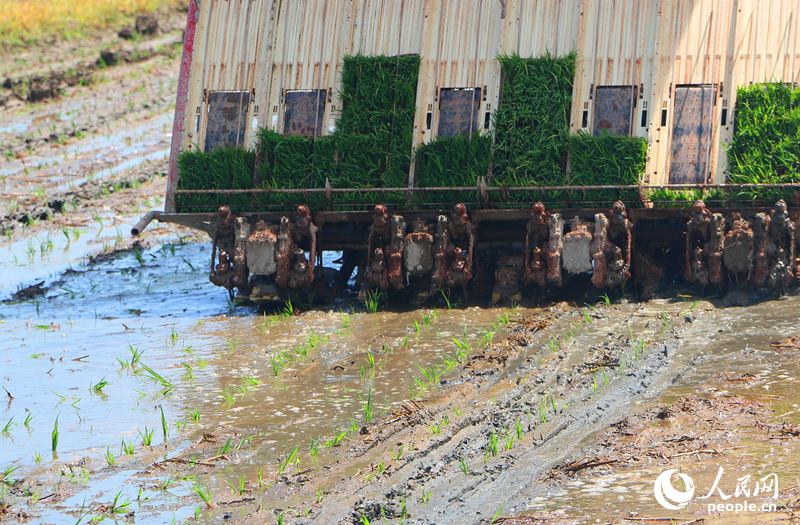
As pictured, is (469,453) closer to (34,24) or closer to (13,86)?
(13,86)

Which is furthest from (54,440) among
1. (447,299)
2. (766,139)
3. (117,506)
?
(766,139)

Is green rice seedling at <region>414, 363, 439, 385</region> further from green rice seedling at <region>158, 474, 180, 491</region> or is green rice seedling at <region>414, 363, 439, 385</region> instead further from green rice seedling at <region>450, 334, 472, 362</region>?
green rice seedling at <region>158, 474, 180, 491</region>

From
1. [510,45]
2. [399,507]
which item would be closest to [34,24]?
[510,45]

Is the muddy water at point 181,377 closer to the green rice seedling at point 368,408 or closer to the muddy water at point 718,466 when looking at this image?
the green rice seedling at point 368,408

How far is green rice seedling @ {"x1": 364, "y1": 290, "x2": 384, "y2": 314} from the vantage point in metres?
Answer: 14.3

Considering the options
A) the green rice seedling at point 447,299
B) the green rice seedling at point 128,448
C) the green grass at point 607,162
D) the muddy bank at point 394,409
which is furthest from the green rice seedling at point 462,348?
the green rice seedling at point 128,448

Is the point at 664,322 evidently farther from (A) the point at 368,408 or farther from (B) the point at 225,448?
(B) the point at 225,448

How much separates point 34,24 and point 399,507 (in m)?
26.4

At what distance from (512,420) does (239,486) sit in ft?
8.05

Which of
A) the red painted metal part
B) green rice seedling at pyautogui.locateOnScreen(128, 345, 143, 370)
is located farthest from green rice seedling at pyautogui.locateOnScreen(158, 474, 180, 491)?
the red painted metal part

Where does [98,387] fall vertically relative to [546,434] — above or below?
below

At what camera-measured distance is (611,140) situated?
552 inches

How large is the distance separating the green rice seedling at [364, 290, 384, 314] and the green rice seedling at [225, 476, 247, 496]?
18.8 ft

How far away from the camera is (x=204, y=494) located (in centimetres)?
843
